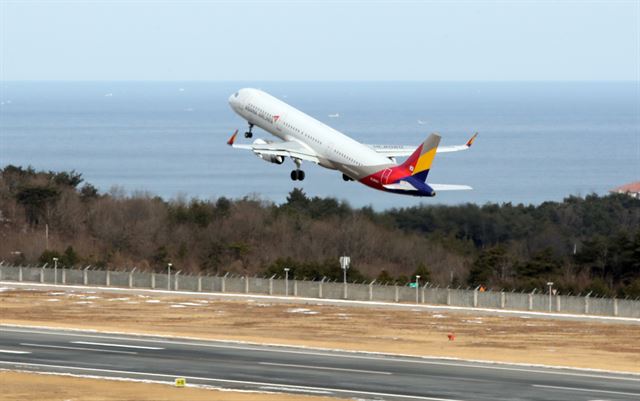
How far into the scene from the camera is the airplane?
111 meters

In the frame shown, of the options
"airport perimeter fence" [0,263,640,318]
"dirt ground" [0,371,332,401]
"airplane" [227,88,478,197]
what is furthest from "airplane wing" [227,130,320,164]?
"dirt ground" [0,371,332,401]

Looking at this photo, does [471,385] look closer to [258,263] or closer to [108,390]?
[108,390]

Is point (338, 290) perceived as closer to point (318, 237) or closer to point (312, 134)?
point (312, 134)

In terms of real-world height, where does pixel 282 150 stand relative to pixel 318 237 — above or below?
above

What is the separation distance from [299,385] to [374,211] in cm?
10998

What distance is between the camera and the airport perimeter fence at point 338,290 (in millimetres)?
106938

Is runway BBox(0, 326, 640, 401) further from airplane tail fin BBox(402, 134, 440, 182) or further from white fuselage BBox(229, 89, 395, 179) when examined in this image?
white fuselage BBox(229, 89, 395, 179)

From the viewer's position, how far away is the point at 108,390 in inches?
2494

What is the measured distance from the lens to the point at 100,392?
62.8 meters

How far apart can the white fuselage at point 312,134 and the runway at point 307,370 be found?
35300 millimetres

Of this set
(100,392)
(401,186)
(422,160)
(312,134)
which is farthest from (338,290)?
(100,392)

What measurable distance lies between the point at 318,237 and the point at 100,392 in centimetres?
10049

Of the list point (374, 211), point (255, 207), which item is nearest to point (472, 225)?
point (374, 211)

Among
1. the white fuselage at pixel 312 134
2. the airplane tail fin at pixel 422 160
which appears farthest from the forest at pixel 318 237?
the airplane tail fin at pixel 422 160
